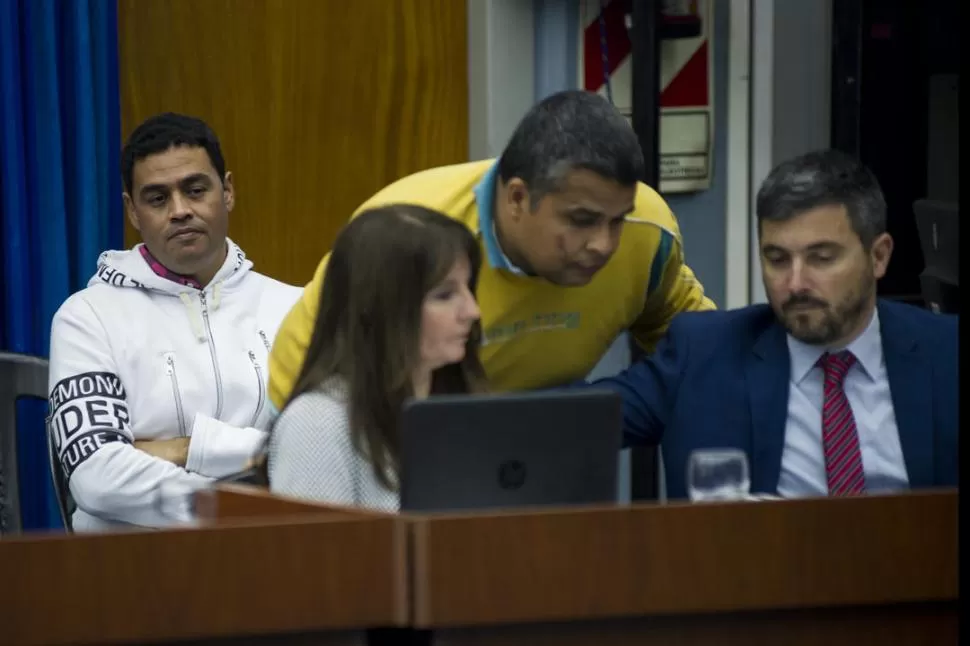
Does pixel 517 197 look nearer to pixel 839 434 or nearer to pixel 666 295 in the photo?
pixel 666 295

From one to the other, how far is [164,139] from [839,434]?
1.38 metres

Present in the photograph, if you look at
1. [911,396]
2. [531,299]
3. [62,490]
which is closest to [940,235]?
[911,396]

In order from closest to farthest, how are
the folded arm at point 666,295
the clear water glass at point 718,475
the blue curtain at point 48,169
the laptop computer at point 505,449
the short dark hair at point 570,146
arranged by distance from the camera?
1. the laptop computer at point 505,449
2. the clear water glass at point 718,475
3. the short dark hair at point 570,146
4. the folded arm at point 666,295
5. the blue curtain at point 48,169

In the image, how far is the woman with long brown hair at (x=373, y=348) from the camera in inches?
80.9

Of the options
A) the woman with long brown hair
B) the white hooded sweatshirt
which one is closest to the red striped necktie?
the woman with long brown hair

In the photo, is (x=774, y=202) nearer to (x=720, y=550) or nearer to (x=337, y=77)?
(x=720, y=550)

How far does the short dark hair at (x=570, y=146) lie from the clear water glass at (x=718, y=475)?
54 centimetres

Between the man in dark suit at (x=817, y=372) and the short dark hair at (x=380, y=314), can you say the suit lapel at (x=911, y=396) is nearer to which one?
the man in dark suit at (x=817, y=372)

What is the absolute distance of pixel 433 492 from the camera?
164cm

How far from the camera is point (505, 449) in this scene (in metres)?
1.67

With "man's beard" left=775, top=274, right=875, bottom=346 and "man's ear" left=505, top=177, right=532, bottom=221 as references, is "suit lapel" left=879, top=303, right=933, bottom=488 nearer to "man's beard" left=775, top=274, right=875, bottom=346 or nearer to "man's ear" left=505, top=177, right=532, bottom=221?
"man's beard" left=775, top=274, right=875, bottom=346

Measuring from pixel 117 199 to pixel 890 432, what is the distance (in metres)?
2.02

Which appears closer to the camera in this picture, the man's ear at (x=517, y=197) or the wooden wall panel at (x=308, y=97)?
the man's ear at (x=517, y=197)

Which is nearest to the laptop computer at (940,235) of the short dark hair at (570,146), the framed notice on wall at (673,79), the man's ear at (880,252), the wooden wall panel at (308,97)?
the man's ear at (880,252)
